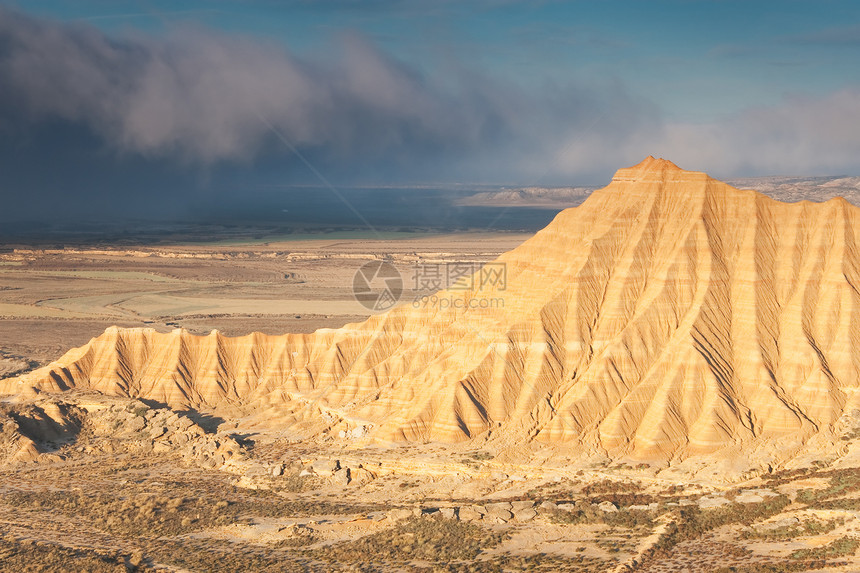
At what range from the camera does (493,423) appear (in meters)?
56.8

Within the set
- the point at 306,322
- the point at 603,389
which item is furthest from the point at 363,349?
the point at 306,322

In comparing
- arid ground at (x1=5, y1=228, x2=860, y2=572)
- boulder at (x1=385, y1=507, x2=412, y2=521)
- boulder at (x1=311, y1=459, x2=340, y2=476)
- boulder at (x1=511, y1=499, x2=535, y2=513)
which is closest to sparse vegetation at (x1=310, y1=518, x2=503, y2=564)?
arid ground at (x1=5, y1=228, x2=860, y2=572)

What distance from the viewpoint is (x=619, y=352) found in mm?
57562

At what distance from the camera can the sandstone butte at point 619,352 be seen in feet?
177

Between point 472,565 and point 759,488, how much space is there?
56.5 ft

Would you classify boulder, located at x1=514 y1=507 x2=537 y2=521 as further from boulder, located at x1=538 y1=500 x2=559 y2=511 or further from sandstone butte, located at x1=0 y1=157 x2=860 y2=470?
sandstone butte, located at x1=0 y1=157 x2=860 y2=470

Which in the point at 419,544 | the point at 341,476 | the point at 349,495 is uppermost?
the point at 341,476

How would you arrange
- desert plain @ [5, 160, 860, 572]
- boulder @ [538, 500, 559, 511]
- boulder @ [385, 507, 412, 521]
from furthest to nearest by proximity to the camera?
1. boulder @ [538, 500, 559, 511]
2. boulder @ [385, 507, 412, 521]
3. desert plain @ [5, 160, 860, 572]

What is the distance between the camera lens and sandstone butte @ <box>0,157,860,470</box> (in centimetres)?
5409

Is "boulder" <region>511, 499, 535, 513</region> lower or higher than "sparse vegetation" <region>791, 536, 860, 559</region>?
lower

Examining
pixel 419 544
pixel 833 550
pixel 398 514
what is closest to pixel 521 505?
pixel 398 514

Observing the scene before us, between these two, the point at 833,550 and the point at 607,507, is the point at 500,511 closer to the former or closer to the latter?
the point at 607,507

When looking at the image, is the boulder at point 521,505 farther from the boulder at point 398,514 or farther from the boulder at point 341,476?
the boulder at point 341,476

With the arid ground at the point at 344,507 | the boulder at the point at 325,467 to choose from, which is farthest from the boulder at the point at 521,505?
the boulder at the point at 325,467
